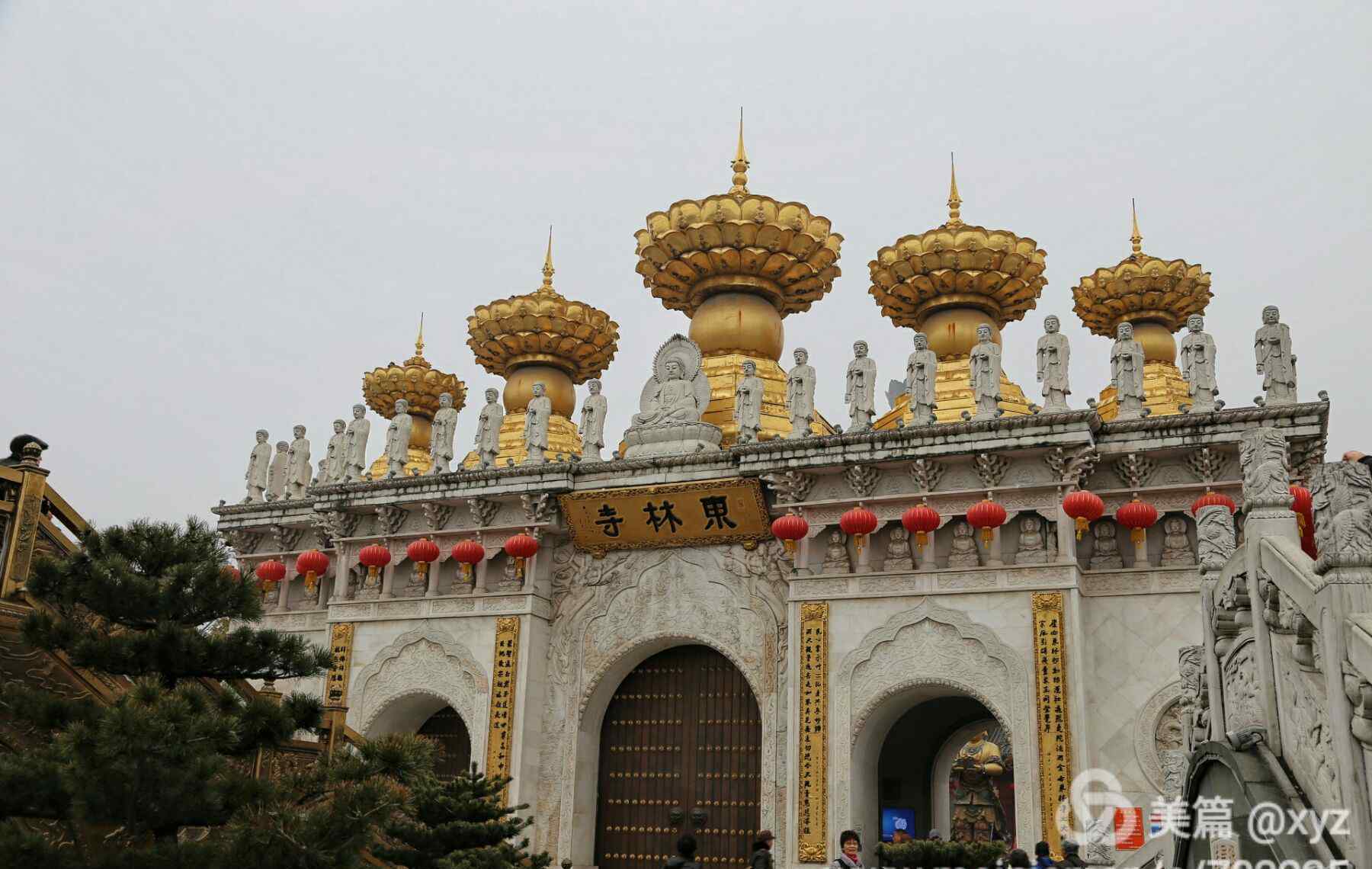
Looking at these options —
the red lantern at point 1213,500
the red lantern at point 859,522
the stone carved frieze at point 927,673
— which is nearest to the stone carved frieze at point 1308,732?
the red lantern at point 1213,500

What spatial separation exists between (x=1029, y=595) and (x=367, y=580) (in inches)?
353

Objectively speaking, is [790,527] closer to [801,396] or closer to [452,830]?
[801,396]

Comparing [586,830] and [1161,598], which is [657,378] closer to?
[586,830]

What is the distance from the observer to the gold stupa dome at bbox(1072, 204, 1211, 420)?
64.9 ft

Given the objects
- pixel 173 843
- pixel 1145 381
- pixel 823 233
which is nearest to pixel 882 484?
pixel 823 233

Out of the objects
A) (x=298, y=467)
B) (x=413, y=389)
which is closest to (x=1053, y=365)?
(x=298, y=467)

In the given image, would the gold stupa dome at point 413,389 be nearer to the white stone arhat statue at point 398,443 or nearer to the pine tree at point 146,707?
the white stone arhat statue at point 398,443

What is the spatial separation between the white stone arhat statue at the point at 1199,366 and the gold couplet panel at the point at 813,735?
15.6ft

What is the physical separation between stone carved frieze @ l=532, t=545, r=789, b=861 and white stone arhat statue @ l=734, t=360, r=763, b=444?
1.43 metres

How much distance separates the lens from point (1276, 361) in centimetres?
1324

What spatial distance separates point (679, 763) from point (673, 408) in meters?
4.59

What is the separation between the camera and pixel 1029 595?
13336 mm

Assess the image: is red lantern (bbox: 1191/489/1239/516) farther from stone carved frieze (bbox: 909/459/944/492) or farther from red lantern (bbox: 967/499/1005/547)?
stone carved frieze (bbox: 909/459/944/492)

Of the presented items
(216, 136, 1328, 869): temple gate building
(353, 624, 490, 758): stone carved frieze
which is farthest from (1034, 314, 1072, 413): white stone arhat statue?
(353, 624, 490, 758): stone carved frieze
